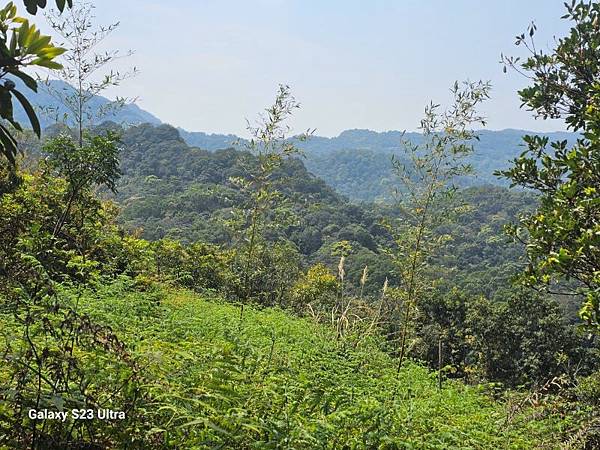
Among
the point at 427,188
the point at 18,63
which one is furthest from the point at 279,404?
the point at 427,188

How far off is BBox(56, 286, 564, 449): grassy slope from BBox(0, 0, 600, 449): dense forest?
0.05 ft

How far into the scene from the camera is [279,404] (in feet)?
7.93

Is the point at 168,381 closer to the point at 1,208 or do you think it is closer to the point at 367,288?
the point at 1,208

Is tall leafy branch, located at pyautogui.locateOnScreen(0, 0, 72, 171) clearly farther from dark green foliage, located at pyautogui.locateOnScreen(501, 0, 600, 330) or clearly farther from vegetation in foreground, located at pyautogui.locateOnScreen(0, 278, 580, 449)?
dark green foliage, located at pyautogui.locateOnScreen(501, 0, 600, 330)

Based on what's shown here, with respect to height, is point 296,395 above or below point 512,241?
below

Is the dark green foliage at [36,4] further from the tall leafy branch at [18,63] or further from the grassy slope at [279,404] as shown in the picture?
the grassy slope at [279,404]

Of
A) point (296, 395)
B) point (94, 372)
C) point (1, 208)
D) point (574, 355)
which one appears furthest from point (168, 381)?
point (574, 355)

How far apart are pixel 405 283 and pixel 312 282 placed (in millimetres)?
12754

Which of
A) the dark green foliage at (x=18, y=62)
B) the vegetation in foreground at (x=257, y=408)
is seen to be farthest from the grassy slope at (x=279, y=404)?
the dark green foliage at (x=18, y=62)

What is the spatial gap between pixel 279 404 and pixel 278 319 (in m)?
6.01

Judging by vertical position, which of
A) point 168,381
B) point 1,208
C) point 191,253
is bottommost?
point 191,253

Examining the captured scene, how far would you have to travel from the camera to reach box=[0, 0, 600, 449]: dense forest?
6.08ft

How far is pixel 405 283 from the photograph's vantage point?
6.20 meters

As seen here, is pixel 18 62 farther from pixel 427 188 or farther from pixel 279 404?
pixel 427 188
